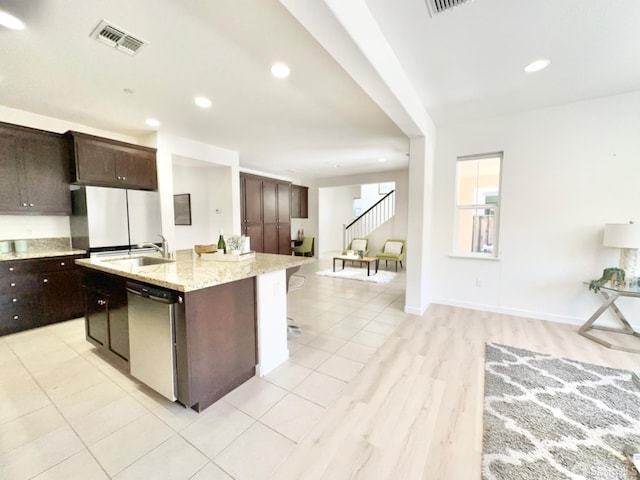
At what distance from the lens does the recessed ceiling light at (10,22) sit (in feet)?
5.66

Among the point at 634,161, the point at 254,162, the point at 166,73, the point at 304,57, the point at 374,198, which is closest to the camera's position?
the point at 304,57

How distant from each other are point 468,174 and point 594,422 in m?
3.12

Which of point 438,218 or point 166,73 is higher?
point 166,73

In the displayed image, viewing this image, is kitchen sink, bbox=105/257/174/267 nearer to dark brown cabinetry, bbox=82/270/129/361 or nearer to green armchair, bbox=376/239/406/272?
dark brown cabinetry, bbox=82/270/129/361

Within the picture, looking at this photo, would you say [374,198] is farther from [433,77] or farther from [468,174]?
[433,77]

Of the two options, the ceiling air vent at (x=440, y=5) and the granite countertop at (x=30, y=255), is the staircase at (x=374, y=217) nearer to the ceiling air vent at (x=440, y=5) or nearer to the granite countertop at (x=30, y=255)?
the ceiling air vent at (x=440, y=5)

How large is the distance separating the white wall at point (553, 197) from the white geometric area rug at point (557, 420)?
4.20ft

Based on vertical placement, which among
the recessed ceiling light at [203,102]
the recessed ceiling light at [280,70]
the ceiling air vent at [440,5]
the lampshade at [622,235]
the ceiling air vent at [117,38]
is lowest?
the lampshade at [622,235]

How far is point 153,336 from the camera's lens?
5.98ft

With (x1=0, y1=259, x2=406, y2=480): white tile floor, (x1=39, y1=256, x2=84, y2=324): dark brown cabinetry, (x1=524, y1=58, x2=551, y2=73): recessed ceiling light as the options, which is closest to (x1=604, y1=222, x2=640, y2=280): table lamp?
(x1=524, y1=58, x2=551, y2=73): recessed ceiling light

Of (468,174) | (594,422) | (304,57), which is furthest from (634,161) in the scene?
(304,57)

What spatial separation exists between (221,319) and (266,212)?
4844mm

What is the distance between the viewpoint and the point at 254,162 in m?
6.16

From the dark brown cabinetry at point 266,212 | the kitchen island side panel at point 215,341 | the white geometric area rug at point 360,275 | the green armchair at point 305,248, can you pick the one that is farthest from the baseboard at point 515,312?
the green armchair at point 305,248
